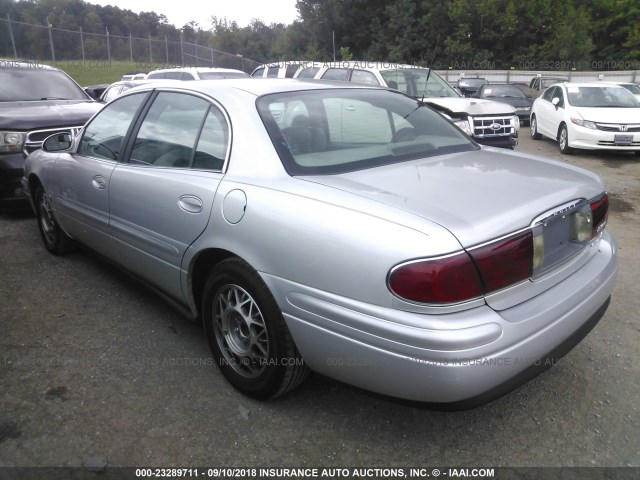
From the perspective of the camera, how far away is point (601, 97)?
1092 centimetres

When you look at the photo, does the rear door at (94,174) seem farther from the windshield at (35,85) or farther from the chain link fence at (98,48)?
the chain link fence at (98,48)

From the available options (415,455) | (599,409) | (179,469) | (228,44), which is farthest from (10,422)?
(228,44)

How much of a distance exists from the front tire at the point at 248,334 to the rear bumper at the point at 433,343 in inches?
4.2

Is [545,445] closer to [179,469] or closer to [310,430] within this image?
[310,430]

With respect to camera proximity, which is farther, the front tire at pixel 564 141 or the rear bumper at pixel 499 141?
the front tire at pixel 564 141

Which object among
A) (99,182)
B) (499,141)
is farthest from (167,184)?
(499,141)

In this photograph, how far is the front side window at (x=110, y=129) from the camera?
3520 mm

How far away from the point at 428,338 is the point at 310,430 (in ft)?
3.05

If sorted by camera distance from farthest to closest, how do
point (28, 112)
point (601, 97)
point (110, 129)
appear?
1. point (601, 97)
2. point (28, 112)
3. point (110, 129)

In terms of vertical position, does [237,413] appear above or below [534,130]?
below

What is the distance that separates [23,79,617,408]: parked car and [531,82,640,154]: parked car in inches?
316

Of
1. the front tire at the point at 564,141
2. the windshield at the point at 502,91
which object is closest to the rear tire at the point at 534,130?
the front tire at the point at 564,141

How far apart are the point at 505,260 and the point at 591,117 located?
31.6 feet

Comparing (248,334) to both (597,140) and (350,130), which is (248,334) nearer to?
(350,130)
